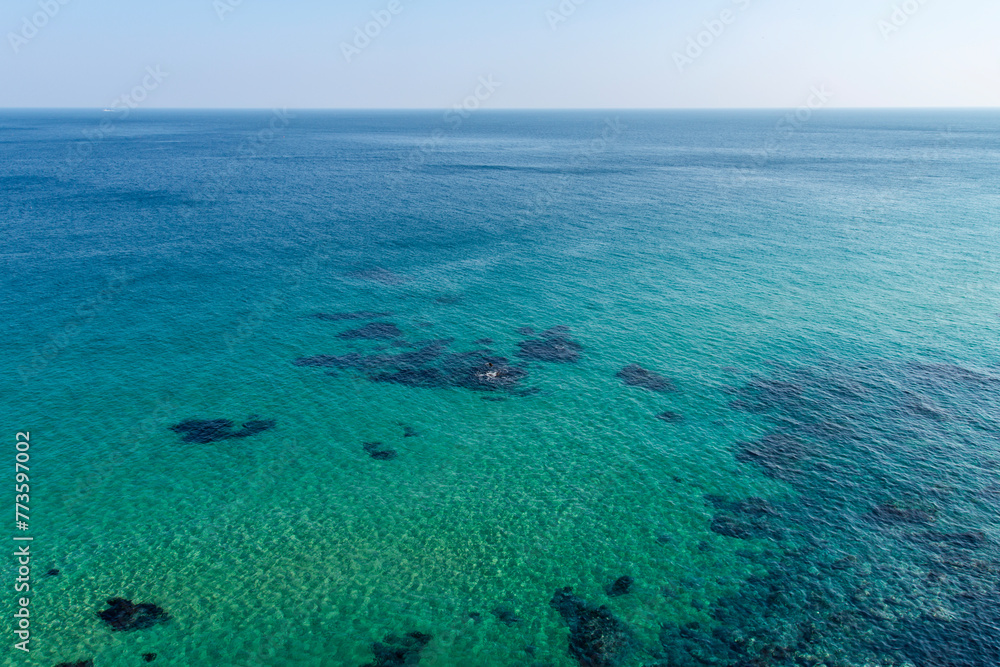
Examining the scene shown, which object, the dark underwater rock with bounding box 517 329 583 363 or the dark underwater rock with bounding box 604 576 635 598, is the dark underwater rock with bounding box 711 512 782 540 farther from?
the dark underwater rock with bounding box 517 329 583 363

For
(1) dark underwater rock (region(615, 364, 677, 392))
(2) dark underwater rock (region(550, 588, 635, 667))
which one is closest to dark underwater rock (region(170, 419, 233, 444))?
(2) dark underwater rock (region(550, 588, 635, 667))

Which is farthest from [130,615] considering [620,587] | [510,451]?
[620,587]

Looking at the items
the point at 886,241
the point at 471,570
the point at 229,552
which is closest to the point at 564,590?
the point at 471,570

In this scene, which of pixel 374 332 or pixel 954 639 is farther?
pixel 374 332

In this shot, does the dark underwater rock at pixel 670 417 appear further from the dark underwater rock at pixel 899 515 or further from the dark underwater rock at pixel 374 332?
the dark underwater rock at pixel 374 332

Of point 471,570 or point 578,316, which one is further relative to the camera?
point 578,316

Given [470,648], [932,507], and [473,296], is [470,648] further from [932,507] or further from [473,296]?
[473,296]

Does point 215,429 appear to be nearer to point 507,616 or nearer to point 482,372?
point 482,372
